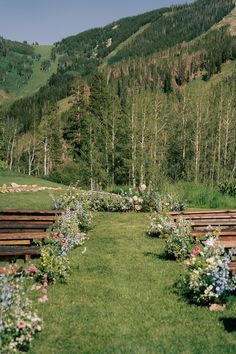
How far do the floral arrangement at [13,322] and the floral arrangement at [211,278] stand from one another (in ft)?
10.1

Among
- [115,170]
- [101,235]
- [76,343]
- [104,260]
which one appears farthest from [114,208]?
[115,170]

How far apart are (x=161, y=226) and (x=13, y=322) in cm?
771

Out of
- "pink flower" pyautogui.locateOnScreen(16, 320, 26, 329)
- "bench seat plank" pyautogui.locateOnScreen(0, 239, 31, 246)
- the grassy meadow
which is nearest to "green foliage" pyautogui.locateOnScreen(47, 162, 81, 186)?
"bench seat plank" pyautogui.locateOnScreen(0, 239, 31, 246)

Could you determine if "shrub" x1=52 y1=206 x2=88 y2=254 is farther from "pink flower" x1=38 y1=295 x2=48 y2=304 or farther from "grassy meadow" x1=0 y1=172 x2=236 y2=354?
"pink flower" x1=38 y1=295 x2=48 y2=304

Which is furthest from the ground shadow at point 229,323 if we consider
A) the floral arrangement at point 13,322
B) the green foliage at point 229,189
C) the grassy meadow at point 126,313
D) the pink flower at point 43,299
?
the green foliage at point 229,189

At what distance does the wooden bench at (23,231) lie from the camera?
10.6 metres

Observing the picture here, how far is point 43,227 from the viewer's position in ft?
43.9

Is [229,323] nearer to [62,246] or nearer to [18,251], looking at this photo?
[62,246]

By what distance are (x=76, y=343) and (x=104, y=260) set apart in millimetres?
4524

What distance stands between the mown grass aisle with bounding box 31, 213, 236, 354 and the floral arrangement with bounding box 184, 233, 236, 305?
268mm

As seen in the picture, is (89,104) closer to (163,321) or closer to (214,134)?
(214,134)

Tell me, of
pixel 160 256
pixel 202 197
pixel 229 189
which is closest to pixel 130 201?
pixel 202 197

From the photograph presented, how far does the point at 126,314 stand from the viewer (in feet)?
25.1

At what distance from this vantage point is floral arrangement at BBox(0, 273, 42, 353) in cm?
599
